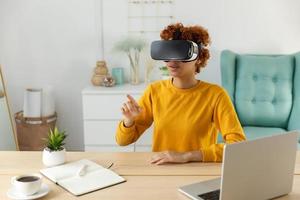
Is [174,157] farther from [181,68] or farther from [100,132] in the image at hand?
[100,132]

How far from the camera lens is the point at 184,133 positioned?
2025 mm

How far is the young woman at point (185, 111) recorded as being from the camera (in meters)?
1.97

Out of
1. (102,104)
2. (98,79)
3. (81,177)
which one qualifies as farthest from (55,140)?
(98,79)

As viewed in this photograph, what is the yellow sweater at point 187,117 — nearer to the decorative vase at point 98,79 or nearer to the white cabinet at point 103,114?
the white cabinet at point 103,114

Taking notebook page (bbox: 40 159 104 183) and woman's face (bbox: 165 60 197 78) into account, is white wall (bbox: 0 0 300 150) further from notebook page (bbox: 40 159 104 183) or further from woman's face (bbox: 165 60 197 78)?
notebook page (bbox: 40 159 104 183)

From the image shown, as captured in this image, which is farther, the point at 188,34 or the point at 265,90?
the point at 265,90

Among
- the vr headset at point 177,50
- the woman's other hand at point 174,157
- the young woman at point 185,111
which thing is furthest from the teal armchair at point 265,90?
the vr headset at point 177,50

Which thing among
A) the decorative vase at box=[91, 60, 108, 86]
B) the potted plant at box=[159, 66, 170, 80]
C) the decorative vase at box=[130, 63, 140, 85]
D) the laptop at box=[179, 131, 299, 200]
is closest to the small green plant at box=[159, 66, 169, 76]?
the potted plant at box=[159, 66, 170, 80]

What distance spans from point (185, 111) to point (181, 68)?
0.22 meters

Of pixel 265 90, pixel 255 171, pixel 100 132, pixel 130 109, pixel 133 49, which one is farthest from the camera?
pixel 133 49

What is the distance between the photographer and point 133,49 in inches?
152

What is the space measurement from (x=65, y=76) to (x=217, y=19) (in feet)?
4.80

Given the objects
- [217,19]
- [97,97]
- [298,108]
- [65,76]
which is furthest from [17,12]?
[298,108]

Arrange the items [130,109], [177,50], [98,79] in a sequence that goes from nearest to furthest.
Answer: [177,50] < [130,109] < [98,79]
